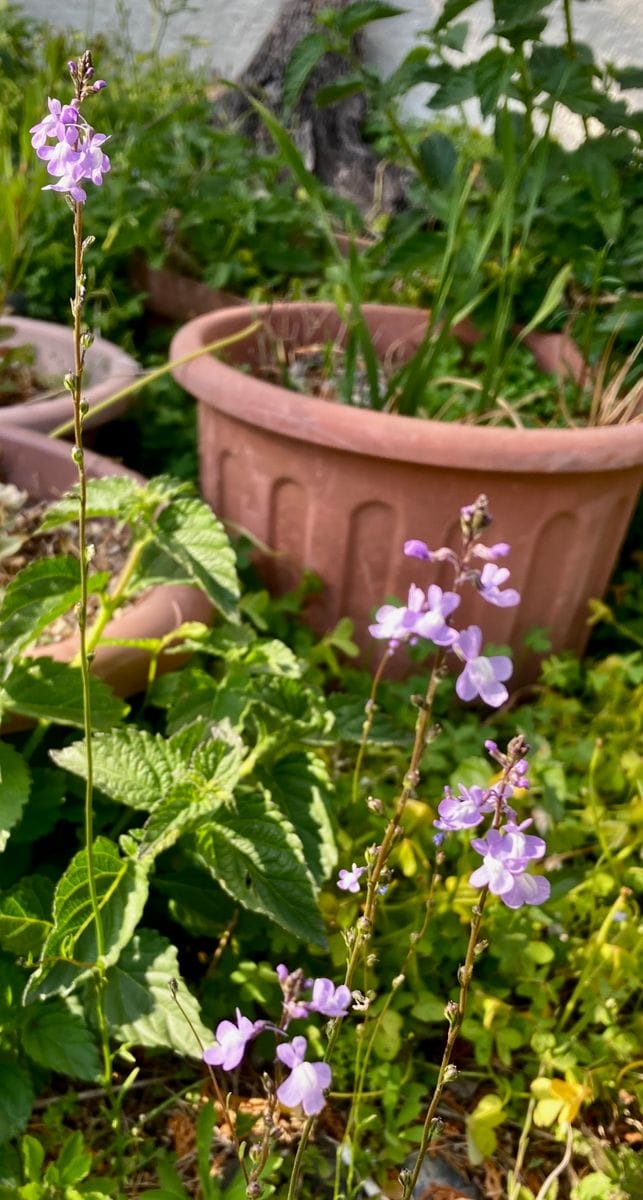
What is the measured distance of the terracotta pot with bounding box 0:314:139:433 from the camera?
167 cm

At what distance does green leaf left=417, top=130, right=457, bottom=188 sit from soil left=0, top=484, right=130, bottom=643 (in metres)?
0.89

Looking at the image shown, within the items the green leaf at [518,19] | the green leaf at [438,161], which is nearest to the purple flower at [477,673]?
the green leaf at [518,19]

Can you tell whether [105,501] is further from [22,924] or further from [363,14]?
[363,14]

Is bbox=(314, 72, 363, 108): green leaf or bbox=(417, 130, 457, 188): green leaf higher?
bbox=(314, 72, 363, 108): green leaf

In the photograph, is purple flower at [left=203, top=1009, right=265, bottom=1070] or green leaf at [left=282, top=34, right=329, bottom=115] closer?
purple flower at [left=203, top=1009, right=265, bottom=1070]

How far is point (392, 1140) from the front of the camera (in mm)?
962

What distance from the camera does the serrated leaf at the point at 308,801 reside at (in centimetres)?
102

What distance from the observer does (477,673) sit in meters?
0.52

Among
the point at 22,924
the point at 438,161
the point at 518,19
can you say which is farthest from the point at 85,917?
the point at 438,161

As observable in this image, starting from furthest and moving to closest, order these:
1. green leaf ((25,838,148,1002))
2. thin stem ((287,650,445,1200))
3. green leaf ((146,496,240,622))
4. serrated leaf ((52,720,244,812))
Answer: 1. green leaf ((146,496,240,622))
2. serrated leaf ((52,720,244,812))
3. green leaf ((25,838,148,1002))
4. thin stem ((287,650,445,1200))

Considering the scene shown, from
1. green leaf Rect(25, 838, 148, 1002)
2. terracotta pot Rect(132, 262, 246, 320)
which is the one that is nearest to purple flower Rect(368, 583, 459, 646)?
green leaf Rect(25, 838, 148, 1002)

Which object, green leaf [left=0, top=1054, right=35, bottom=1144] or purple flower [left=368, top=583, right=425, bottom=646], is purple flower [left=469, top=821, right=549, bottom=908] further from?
green leaf [left=0, top=1054, right=35, bottom=1144]

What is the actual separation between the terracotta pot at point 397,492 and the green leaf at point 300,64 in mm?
397

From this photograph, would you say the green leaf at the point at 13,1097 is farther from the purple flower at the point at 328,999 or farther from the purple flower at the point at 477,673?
the purple flower at the point at 477,673
